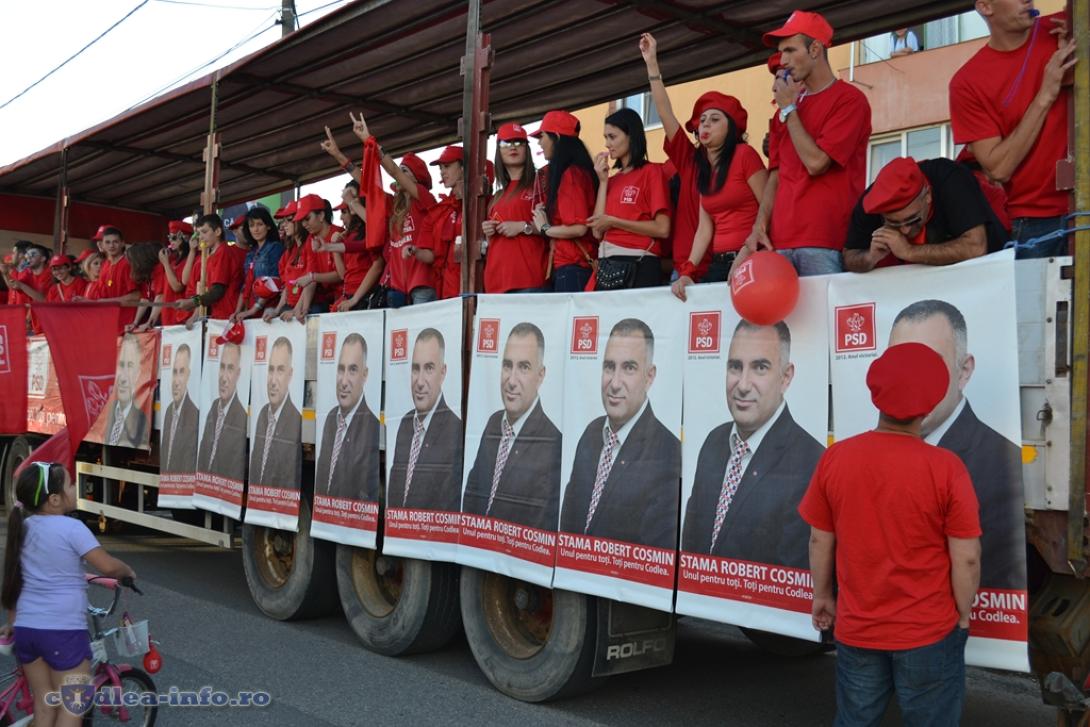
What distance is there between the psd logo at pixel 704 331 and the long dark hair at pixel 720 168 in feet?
2.90

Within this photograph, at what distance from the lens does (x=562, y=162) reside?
6590 mm

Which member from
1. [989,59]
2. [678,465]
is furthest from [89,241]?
[989,59]

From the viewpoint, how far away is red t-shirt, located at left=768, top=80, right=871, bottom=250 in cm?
491

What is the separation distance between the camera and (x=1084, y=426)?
3.77 meters

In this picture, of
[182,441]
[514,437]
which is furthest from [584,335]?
[182,441]

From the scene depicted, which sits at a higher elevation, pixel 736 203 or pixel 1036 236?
pixel 736 203

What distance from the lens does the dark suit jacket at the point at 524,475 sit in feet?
18.9

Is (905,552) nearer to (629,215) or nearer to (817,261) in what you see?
(817,261)

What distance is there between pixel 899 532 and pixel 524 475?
2675 mm

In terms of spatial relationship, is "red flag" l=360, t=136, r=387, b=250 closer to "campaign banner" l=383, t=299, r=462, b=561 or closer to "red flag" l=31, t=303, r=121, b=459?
"campaign banner" l=383, t=299, r=462, b=561

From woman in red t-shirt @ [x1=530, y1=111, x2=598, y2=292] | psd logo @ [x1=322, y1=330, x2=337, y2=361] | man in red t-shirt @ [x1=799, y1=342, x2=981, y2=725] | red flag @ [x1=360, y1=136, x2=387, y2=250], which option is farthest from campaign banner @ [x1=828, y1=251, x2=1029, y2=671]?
red flag @ [x1=360, y1=136, x2=387, y2=250]

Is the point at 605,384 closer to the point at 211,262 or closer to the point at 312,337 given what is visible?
the point at 312,337

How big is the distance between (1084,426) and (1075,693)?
0.94 meters

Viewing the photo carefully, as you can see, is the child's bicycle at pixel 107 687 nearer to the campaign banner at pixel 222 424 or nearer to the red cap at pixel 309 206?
the campaign banner at pixel 222 424
